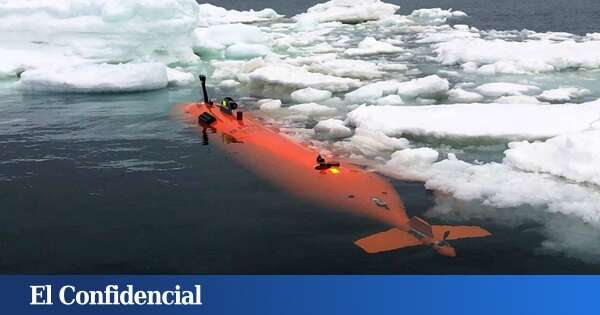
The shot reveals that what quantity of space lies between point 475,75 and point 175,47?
12214mm

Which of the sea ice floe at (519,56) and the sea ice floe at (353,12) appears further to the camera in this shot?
the sea ice floe at (353,12)

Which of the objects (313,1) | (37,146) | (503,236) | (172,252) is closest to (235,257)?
(172,252)

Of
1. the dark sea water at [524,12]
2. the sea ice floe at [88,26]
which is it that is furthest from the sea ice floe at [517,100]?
the dark sea water at [524,12]

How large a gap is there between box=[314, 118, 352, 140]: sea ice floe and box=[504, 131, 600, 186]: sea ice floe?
3916 mm

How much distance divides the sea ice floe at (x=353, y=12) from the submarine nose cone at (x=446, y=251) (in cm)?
3928

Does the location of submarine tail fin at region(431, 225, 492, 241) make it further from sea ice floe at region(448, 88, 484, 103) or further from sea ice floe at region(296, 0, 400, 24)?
sea ice floe at region(296, 0, 400, 24)

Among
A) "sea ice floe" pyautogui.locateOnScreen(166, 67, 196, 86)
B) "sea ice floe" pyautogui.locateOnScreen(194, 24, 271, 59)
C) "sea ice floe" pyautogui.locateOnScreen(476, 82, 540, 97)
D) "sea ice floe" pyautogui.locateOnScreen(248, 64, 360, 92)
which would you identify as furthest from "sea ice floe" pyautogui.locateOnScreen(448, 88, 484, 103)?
"sea ice floe" pyautogui.locateOnScreen(194, 24, 271, 59)

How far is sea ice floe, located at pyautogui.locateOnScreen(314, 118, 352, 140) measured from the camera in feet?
44.2

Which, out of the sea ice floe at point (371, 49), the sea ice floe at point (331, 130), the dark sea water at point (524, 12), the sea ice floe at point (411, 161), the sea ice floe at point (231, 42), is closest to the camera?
the sea ice floe at point (411, 161)

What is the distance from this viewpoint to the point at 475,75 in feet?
70.1

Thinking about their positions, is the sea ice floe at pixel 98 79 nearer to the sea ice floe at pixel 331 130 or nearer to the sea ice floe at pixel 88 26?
the sea ice floe at pixel 88 26

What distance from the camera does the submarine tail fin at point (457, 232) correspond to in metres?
8.23

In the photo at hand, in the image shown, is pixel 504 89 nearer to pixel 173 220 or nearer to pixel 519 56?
pixel 519 56

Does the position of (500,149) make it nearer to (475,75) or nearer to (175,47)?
(475,75)
